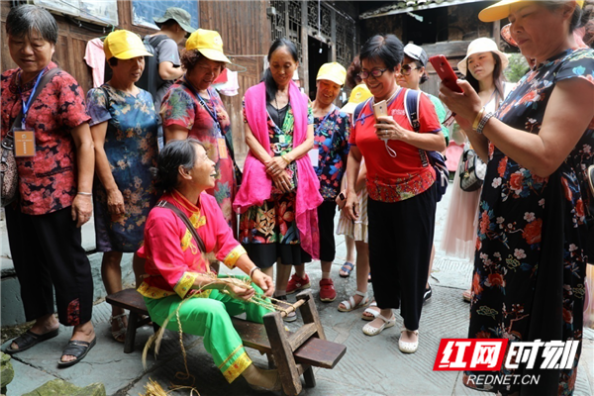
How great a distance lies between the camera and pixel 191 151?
84.3 inches

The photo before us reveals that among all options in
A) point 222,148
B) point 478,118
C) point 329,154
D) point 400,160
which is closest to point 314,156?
point 329,154

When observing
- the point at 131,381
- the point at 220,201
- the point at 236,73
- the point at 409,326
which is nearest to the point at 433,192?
the point at 409,326

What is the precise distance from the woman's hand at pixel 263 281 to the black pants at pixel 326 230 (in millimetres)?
1151

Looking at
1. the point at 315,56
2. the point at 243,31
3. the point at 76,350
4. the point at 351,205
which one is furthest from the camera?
the point at 315,56

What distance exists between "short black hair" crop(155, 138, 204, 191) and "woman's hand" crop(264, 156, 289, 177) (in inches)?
A: 26.2

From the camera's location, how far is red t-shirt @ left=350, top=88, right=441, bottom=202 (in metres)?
2.39

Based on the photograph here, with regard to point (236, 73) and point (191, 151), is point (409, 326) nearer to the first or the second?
point (191, 151)

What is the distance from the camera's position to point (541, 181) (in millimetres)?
1418

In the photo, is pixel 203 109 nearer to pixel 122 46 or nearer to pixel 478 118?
pixel 122 46

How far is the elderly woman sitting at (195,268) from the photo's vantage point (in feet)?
6.32

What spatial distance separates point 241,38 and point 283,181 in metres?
4.40

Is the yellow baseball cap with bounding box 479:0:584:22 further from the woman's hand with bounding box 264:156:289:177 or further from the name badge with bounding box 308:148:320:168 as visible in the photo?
the name badge with bounding box 308:148:320:168

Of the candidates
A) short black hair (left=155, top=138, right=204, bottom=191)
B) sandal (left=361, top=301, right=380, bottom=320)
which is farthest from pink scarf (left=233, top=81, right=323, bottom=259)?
short black hair (left=155, top=138, right=204, bottom=191)

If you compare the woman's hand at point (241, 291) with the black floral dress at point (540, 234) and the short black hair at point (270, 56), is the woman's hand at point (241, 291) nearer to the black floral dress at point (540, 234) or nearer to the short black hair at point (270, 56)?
the black floral dress at point (540, 234)
